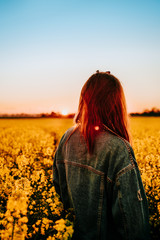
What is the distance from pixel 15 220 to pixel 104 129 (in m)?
1.14

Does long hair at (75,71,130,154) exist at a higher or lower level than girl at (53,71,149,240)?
higher

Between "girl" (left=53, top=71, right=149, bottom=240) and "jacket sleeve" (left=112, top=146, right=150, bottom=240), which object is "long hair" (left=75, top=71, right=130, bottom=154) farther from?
"jacket sleeve" (left=112, top=146, right=150, bottom=240)

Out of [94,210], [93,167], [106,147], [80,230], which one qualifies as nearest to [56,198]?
[80,230]

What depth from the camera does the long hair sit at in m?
1.59

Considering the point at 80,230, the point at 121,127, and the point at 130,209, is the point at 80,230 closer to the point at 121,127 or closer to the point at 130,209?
the point at 130,209

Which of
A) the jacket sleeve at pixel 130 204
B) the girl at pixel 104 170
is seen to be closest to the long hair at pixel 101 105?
the girl at pixel 104 170

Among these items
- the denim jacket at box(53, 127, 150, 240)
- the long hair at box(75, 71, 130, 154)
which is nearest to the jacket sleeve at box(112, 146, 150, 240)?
the denim jacket at box(53, 127, 150, 240)

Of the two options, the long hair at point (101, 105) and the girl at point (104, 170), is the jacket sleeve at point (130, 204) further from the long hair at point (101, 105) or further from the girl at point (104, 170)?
the long hair at point (101, 105)

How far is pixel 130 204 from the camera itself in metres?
1.43

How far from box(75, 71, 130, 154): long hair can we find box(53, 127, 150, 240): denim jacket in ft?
0.29

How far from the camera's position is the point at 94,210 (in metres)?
1.59

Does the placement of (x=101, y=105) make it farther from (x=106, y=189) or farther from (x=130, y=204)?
(x=130, y=204)

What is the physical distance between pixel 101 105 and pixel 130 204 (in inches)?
32.3

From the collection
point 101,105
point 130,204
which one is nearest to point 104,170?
point 130,204
